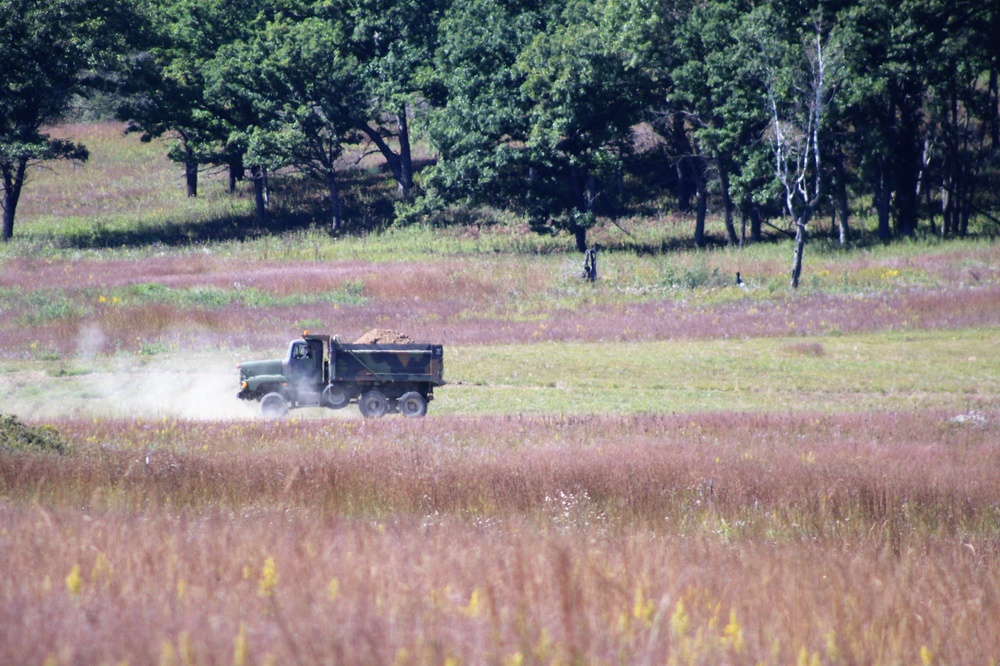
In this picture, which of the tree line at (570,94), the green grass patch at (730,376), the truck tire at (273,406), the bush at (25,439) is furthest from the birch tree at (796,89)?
the bush at (25,439)

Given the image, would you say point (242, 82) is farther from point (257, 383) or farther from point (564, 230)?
point (257, 383)

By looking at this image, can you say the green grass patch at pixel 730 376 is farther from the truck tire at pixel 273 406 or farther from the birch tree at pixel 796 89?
the birch tree at pixel 796 89

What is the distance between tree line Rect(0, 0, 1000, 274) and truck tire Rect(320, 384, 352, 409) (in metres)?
26.2

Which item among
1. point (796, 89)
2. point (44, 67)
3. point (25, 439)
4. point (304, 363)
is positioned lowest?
point (304, 363)

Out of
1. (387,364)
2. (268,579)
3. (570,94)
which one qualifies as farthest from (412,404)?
(570,94)

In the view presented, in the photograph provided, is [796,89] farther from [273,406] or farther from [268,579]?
[268,579]

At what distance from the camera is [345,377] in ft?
60.0

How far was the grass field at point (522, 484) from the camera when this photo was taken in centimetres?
377

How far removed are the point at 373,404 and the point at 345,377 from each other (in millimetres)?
845

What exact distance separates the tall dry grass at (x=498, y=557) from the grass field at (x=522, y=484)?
0.03m

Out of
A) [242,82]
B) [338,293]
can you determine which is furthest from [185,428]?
[242,82]

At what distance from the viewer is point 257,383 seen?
59.5ft

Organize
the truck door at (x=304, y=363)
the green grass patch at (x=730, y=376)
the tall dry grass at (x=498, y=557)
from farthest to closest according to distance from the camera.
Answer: the green grass patch at (x=730, y=376) < the truck door at (x=304, y=363) < the tall dry grass at (x=498, y=557)

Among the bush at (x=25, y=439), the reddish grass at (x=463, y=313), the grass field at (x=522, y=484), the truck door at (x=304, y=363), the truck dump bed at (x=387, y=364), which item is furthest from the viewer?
the reddish grass at (x=463, y=313)
